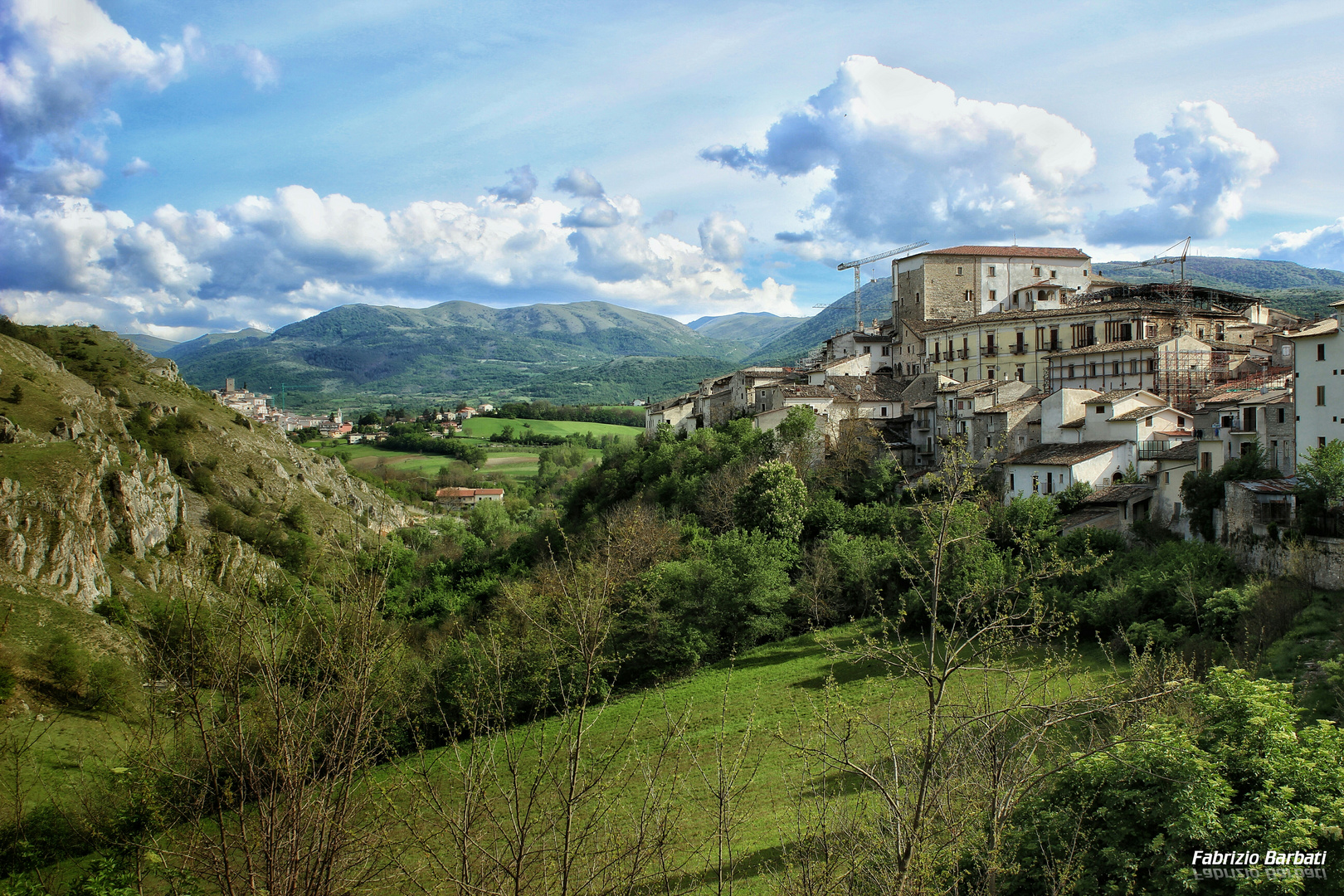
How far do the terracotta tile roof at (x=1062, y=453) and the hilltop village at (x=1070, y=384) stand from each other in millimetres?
107

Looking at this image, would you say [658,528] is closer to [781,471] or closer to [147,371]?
[781,471]

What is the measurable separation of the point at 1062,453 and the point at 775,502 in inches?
547

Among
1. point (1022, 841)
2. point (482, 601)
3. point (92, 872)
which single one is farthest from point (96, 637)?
point (1022, 841)

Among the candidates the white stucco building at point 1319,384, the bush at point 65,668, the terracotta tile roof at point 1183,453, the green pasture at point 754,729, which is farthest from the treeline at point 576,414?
the white stucco building at point 1319,384

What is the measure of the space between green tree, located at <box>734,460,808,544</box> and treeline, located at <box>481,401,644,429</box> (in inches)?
3950

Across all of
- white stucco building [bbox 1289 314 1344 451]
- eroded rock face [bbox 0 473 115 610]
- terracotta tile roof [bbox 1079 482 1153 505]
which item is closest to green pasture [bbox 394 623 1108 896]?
terracotta tile roof [bbox 1079 482 1153 505]

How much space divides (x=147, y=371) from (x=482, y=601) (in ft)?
194

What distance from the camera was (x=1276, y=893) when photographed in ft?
31.3

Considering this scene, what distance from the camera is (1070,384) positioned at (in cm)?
4603

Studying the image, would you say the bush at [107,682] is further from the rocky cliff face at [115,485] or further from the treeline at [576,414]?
the treeline at [576,414]

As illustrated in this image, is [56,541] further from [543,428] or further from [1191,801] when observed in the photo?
[543,428]

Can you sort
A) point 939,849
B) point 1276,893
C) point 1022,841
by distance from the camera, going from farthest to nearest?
point 1022,841, point 1276,893, point 939,849

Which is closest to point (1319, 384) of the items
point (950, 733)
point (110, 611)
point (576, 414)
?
point (950, 733)

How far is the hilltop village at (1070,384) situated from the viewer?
1191 inches
